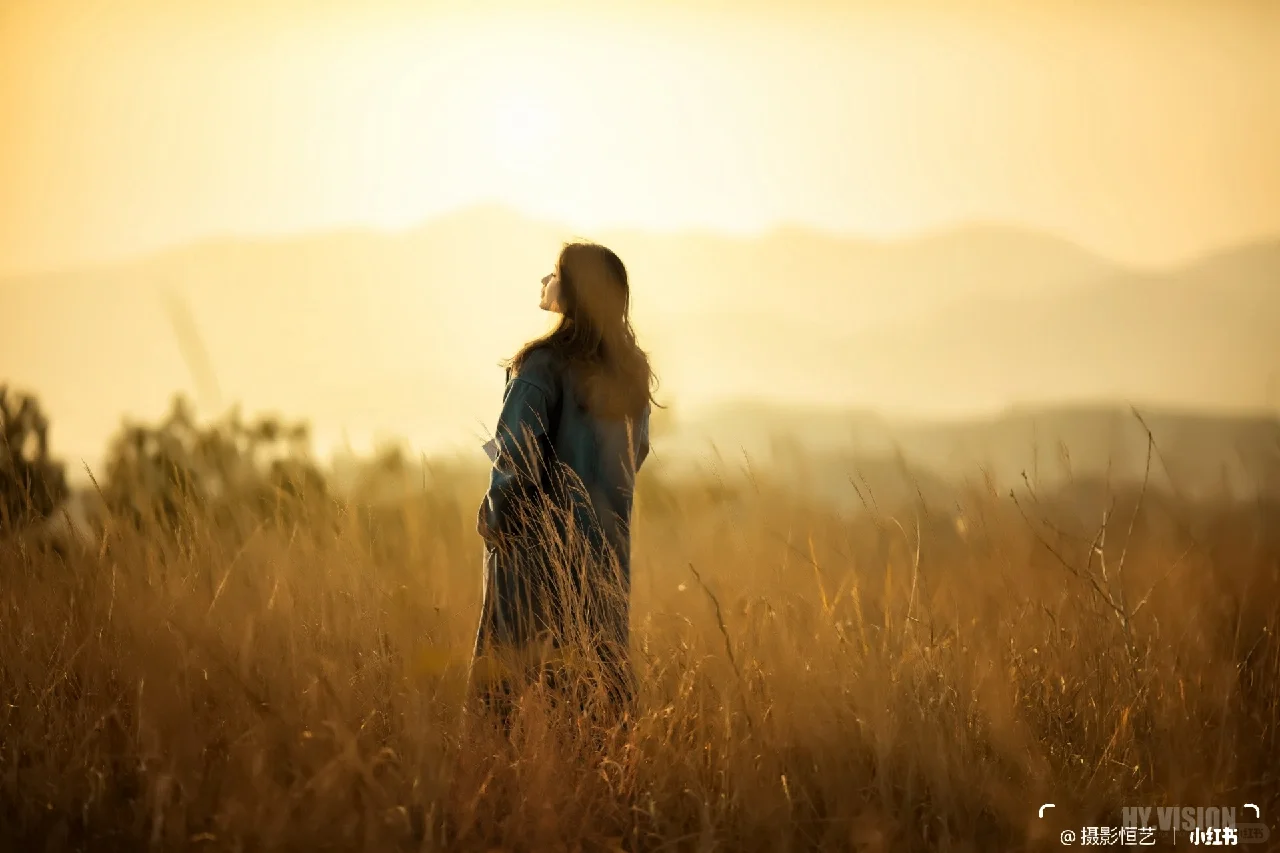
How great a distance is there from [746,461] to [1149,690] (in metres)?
1.28

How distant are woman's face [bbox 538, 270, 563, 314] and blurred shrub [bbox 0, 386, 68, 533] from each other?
1917mm

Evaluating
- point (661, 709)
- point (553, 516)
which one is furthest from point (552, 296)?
point (661, 709)

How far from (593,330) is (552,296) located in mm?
151

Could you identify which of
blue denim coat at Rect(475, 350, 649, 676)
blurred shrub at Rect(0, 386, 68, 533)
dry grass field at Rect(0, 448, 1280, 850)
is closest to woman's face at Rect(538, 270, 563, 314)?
blue denim coat at Rect(475, 350, 649, 676)

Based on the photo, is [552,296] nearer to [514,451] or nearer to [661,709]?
[514,451]

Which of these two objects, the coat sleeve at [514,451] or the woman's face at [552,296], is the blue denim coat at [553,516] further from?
the woman's face at [552,296]

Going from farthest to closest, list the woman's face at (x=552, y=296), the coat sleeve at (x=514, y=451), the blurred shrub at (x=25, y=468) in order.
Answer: the blurred shrub at (x=25, y=468), the woman's face at (x=552, y=296), the coat sleeve at (x=514, y=451)

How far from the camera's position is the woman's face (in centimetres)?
314

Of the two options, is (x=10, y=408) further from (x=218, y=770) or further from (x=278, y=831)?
(x=278, y=831)

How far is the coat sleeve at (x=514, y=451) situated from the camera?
302cm

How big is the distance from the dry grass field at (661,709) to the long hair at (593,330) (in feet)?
1.76

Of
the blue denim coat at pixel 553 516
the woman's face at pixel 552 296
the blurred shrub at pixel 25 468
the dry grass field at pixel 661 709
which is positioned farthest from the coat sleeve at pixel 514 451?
the blurred shrub at pixel 25 468

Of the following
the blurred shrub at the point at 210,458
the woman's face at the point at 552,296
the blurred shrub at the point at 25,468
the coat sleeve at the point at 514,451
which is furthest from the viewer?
the blurred shrub at the point at 210,458

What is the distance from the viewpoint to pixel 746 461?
3.30 m
